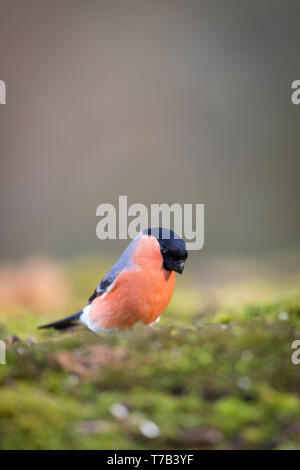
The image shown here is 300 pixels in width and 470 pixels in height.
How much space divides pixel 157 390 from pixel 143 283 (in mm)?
1500

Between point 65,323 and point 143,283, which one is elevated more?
point 143,283

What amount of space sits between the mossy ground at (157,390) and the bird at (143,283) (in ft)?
1.64

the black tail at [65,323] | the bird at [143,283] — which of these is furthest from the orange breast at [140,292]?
the black tail at [65,323]

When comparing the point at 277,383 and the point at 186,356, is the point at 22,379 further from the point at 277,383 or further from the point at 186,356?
the point at 277,383

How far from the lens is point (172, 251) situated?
14.4 ft

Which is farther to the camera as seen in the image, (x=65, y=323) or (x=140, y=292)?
(x=65, y=323)

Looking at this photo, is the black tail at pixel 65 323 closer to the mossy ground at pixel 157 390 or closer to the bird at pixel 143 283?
the bird at pixel 143 283

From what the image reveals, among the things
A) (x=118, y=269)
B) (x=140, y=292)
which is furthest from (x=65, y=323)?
(x=140, y=292)

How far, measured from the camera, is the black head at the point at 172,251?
439 centimetres

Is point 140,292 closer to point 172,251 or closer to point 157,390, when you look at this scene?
point 172,251

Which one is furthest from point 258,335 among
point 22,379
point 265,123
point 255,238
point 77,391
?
point 265,123

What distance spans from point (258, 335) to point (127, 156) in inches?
549

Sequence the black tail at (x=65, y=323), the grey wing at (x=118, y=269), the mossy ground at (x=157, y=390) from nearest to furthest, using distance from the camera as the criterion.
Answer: the mossy ground at (x=157, y=390)
the grey wing at (x=118, y=269)
the black tail at (x=65, y=323)

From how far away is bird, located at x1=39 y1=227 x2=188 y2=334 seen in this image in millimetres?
4406
